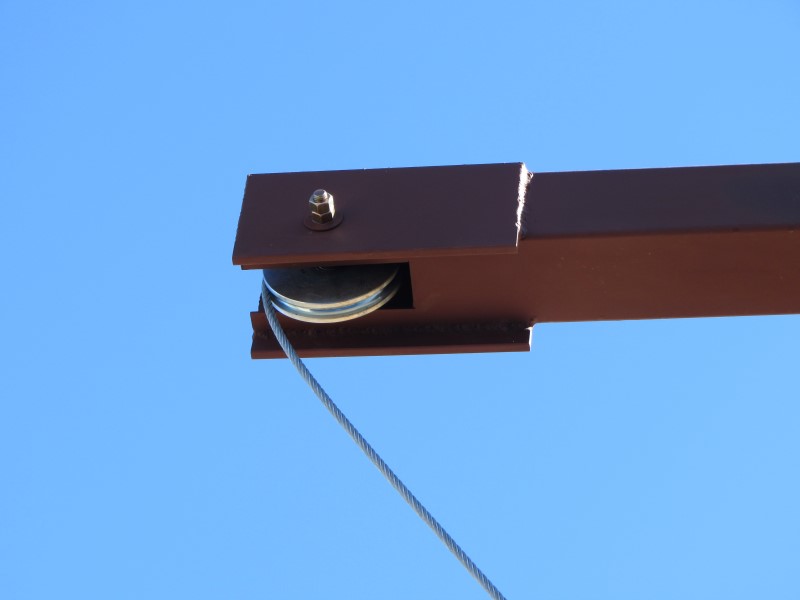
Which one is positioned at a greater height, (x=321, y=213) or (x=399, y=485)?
(x=321, y=213)

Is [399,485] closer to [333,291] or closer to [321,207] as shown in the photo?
[333,291]

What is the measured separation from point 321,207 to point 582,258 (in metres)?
0.60

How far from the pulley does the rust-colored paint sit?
61mm

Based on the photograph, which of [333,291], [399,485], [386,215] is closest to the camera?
[399,485]

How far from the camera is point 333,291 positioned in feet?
12.4

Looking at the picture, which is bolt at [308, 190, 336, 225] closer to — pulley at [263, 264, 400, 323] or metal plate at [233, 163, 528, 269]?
metal plate at [233, 163, 528, 269]

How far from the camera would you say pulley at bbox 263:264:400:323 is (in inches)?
149

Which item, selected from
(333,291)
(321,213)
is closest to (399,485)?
(333,291)

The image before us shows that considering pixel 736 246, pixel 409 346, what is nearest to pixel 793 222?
pixel 736 246

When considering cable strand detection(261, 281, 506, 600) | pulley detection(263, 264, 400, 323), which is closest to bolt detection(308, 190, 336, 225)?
pulley detection(263, 264, 400, 323)

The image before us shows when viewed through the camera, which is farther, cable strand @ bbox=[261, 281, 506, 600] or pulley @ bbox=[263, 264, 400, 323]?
pulley @ bbox=[263, 264, 400, 323]

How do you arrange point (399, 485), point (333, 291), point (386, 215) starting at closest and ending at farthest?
point (399, 485)
point (386, 215)
point (333, 291)

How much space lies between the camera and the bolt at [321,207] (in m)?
3.62

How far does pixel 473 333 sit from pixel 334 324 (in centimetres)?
32
